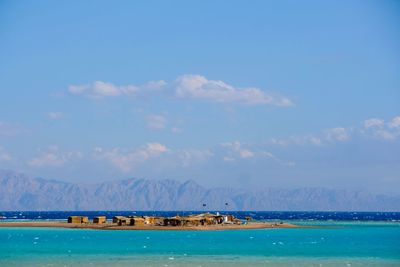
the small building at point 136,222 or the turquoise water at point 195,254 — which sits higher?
the small building at point 136,222

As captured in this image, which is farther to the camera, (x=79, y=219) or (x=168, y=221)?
(x=79, y=219)

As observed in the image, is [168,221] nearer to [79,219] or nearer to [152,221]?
[152,221]

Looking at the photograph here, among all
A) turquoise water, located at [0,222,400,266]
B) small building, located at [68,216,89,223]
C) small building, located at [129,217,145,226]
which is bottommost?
turquoise water, located at [0,222,400,266]

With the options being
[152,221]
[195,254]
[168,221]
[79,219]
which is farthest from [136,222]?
[195,254]

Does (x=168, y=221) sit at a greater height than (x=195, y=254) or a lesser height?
greater

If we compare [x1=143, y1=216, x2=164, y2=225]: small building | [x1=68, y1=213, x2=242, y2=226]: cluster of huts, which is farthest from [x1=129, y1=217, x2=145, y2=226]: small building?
[x1=143, y1=216, x2=164, y2=225]: small building

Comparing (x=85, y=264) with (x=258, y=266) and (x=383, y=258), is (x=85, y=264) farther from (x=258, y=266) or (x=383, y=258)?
(x=383, y=258)

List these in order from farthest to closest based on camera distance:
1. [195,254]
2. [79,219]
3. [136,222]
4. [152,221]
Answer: [79,219] → [152,221] → [136,222] → [195,254]

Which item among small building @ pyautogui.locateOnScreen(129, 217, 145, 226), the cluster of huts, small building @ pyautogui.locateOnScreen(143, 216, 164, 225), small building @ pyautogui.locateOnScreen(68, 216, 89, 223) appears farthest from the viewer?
small building @ pyautogui.locateOnScreen(68, 216, 89, 223)

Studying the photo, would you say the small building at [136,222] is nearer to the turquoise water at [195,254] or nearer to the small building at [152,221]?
the small building at [152,221]

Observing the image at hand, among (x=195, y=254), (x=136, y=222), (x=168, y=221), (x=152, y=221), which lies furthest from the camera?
(x=152, y=221)

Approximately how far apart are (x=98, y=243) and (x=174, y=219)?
A: 46.5 meters

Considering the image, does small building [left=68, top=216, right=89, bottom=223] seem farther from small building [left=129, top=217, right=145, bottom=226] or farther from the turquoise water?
the turquoise water

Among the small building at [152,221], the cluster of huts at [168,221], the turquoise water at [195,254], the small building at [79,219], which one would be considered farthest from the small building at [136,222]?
the turquoise water at [195,254]
